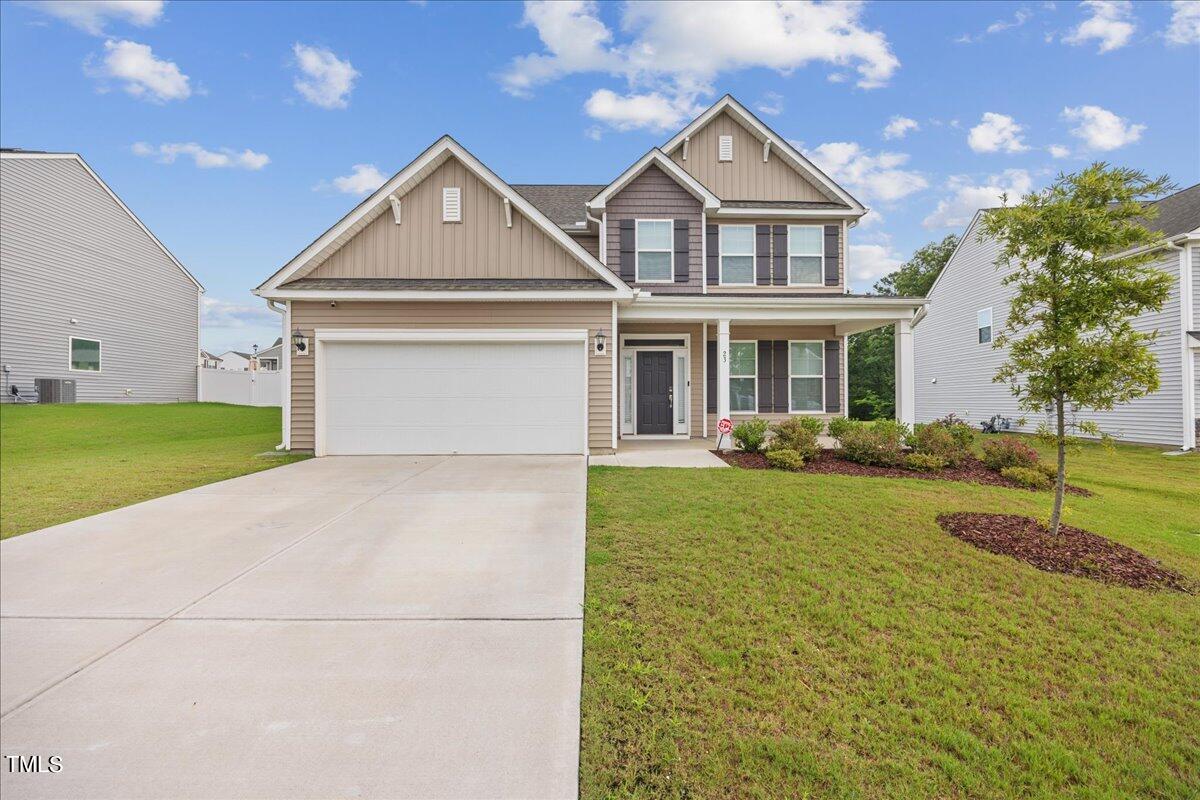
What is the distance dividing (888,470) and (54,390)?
19914 mm

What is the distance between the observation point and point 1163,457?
10.2 meters

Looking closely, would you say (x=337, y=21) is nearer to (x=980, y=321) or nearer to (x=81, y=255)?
(x=81, y=255)

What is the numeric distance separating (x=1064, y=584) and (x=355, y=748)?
480 cm

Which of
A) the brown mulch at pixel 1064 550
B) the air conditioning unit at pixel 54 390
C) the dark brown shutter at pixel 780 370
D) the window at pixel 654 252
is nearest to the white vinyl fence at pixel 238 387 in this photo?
the air conditioning unit at pixel 54 390

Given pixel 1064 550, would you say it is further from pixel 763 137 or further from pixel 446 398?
pixel 763 137

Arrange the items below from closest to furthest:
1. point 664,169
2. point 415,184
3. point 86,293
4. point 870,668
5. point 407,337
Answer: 1. point 870,668
2. point 407,337
3. point 415,184
4. point 664,169
5. point 86,293

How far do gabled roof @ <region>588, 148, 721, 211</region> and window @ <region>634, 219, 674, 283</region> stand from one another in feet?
3.08

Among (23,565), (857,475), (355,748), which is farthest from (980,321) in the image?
(23,565)

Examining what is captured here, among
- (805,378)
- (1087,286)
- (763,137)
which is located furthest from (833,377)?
(1087,286)

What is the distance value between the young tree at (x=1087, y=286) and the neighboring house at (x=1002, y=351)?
662 mm

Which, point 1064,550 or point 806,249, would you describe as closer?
point 1064,550

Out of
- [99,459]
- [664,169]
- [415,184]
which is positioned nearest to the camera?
[99,459]

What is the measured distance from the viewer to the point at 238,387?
2155cm

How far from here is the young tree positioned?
14.7ft
